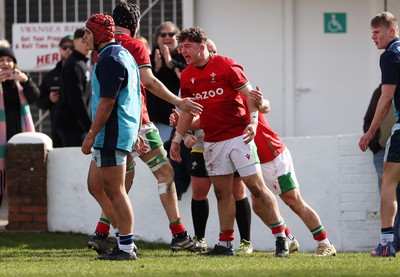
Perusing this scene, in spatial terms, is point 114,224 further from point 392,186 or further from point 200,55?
point 392,186

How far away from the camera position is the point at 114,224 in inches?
388

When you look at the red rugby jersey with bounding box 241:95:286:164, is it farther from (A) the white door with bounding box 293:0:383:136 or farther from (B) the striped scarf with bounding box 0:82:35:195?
(A) the white door with bounding box 293:0:383:136

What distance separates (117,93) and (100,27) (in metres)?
0.62

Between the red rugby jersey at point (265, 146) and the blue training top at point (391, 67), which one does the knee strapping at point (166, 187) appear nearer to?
the red rugby jersey at point (265, 146)

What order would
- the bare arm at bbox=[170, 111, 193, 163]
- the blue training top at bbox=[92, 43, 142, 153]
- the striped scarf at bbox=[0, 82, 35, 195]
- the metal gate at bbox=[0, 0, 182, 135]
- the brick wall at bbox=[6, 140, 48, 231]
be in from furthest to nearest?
the metal gate at bbox=[0, 0, 182, 135], the brick wall at bbox=[6, 140, 48, 231], the striped scarf at bbox=[0, 82, 35, 195], the bare arm at bbox=[170, 111, 193, 163], the blue training top at bbox=[92, 43, 142, 153]

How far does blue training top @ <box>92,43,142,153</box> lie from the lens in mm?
8828

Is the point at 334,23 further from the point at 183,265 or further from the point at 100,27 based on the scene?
the point at 183,265

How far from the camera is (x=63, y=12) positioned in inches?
618

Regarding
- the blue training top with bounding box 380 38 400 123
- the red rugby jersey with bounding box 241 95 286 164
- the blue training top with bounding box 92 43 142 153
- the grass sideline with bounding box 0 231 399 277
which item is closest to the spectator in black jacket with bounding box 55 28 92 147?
the grass sideline with bounding box 0 231 399 277

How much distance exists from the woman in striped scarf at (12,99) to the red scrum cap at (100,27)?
3165 millimetres

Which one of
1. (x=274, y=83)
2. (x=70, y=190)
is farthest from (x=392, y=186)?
(x=274, y=83)

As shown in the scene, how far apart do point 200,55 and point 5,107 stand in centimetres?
360

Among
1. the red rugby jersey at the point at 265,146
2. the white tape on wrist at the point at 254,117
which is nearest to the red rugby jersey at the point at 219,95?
the white tape on wrist at the point at 254,117

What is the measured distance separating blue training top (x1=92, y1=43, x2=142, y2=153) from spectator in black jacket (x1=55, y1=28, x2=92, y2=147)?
12.9 ft
